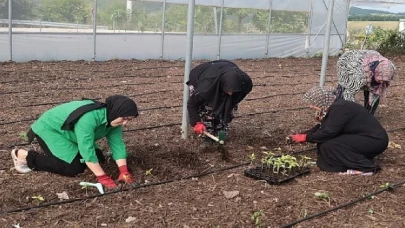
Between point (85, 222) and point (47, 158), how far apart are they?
91 centimetres

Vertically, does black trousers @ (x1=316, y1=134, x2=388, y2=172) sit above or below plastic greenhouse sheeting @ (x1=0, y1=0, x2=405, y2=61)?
below

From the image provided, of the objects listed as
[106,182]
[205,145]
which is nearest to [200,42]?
[205,145]

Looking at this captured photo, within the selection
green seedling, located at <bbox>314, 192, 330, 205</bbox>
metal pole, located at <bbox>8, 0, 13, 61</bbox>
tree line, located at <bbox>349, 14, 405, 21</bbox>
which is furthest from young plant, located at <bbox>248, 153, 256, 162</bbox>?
tree line, located at <bbox>349, 14, 405, 21</bbox>

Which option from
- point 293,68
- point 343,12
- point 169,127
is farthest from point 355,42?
point 169,127

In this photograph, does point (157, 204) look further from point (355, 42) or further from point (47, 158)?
point (355, 42)

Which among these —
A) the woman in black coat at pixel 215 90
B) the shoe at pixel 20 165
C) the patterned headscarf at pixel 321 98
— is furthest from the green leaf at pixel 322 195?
the shoe at pixel 20 165

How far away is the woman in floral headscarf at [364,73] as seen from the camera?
5.02 m

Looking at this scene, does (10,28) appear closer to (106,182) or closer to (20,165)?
(20,165)

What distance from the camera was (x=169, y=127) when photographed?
17.4 ft

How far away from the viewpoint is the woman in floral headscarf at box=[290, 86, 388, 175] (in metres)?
3.90

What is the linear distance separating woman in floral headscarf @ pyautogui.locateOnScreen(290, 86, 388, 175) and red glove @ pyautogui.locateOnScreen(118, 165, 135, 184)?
1.64 m

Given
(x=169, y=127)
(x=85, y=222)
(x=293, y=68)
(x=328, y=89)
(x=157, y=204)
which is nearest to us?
(x=85, y=222)

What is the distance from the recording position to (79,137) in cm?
338

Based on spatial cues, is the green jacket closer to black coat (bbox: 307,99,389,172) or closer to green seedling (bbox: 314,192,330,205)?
green seedling (bbox: 314,192,330,205)
